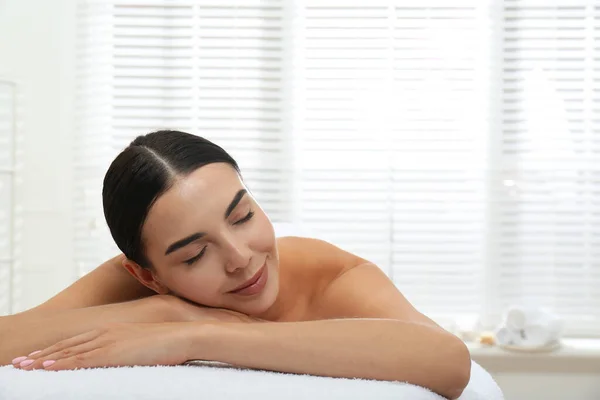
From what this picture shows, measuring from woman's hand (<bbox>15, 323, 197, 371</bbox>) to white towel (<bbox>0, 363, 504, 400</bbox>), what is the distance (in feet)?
0.12

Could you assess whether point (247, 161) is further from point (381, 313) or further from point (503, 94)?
point (381, 313)

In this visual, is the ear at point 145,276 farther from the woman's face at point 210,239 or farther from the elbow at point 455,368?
the elbow at point 455,368

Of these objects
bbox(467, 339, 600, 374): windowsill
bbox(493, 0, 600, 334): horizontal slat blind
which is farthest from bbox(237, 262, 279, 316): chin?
bbox(493, 0, 600, 334): horizontal slat blind

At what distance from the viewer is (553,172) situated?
9.04 ft

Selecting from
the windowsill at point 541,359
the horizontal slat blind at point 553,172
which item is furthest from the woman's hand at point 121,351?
the horizontal slat blind at point 553,172

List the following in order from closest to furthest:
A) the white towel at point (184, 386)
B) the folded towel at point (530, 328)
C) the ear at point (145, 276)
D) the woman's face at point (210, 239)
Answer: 1. the white towel at point (184, 386)
2. the woman's face at point (210, 239)
3. the ear at point (145, 276)
4. the folded towel at point (530, 328)

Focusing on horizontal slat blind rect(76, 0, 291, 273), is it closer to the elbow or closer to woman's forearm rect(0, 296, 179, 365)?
woman's forearm rect(0, 296, 179, 365)

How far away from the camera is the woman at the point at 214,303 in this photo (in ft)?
3.04

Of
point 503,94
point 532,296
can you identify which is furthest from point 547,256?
point 503,94

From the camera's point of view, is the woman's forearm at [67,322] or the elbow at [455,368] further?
the woman's forearm at [67,322]

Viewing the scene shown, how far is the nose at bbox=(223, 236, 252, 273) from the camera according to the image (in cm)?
106

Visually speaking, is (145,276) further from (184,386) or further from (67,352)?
(184,386)

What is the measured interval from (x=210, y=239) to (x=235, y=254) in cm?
4

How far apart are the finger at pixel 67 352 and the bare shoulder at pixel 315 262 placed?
1.47ft
